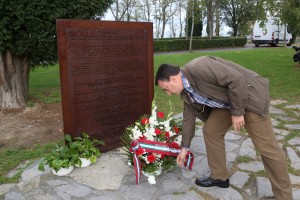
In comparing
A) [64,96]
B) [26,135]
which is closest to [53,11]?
[26,135]

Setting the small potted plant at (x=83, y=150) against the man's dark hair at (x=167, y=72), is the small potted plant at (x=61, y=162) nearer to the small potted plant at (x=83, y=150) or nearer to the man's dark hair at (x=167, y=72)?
the small potted plant at (x=83, y=150)

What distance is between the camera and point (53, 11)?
5953 mm

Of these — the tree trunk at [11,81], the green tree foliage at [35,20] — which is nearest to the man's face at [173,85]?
the green tree foliage at [35,20]

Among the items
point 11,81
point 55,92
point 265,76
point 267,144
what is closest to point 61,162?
point 267,144

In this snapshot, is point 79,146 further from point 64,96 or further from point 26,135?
point 26,135

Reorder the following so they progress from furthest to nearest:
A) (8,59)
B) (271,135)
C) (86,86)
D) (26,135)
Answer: (8,59) < (26,135) < (86,86) < (271,135)

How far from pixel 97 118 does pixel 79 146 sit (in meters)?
0.50

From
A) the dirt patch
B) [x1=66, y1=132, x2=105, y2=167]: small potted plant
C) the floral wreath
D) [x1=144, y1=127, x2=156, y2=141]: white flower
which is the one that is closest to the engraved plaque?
[x1=66, y1=132, x2=105, y2=167]: small potted plant

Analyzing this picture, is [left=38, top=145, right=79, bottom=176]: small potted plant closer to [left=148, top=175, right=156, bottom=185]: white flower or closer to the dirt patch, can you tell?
[left=148, top=175, right=156, bottom=185]: white flower

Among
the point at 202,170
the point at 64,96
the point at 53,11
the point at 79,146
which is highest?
the point at 53,11

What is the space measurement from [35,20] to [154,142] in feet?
11.8

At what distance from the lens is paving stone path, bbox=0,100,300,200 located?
334 centimetres

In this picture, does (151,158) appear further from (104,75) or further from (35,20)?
(35,20)

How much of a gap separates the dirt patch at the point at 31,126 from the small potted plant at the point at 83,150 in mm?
1516
